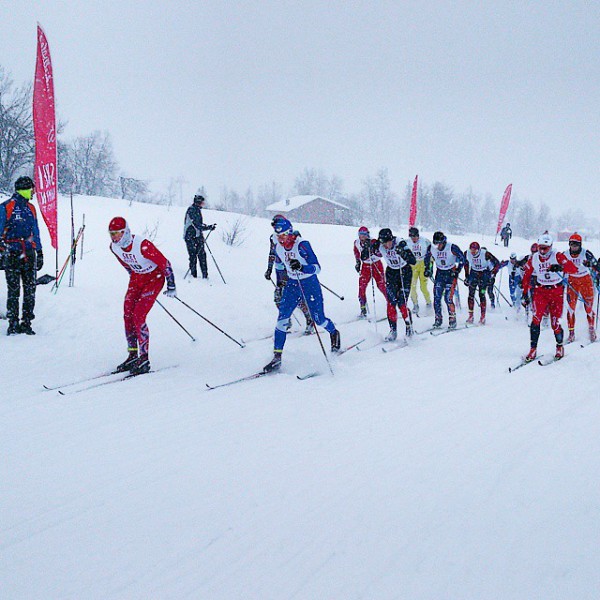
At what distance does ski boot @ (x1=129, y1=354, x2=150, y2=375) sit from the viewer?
5.42 metres

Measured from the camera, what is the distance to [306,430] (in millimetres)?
3664

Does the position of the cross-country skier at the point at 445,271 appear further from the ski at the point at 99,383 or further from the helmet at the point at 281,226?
the ski at the point at 99,383

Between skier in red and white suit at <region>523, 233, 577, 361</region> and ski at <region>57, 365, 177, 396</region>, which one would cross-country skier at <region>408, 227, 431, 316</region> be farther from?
ski at <region>57, 365, 177, 396</region>

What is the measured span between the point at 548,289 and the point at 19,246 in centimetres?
748

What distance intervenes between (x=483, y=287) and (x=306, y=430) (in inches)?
306

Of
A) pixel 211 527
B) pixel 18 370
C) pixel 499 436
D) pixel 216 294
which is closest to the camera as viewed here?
pixel 211 527

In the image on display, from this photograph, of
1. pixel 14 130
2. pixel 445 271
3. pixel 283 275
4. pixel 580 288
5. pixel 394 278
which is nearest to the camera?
pixel 283 275

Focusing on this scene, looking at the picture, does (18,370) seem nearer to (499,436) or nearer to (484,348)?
(499,436)

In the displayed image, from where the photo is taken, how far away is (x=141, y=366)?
5477mm

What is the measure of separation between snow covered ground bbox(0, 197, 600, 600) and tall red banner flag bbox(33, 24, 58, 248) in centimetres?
268

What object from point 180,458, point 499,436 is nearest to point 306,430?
point 180,458

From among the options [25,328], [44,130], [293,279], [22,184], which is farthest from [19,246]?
[293,279]

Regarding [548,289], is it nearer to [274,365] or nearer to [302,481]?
[274,365]

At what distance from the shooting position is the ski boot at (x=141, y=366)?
5.42 metres
